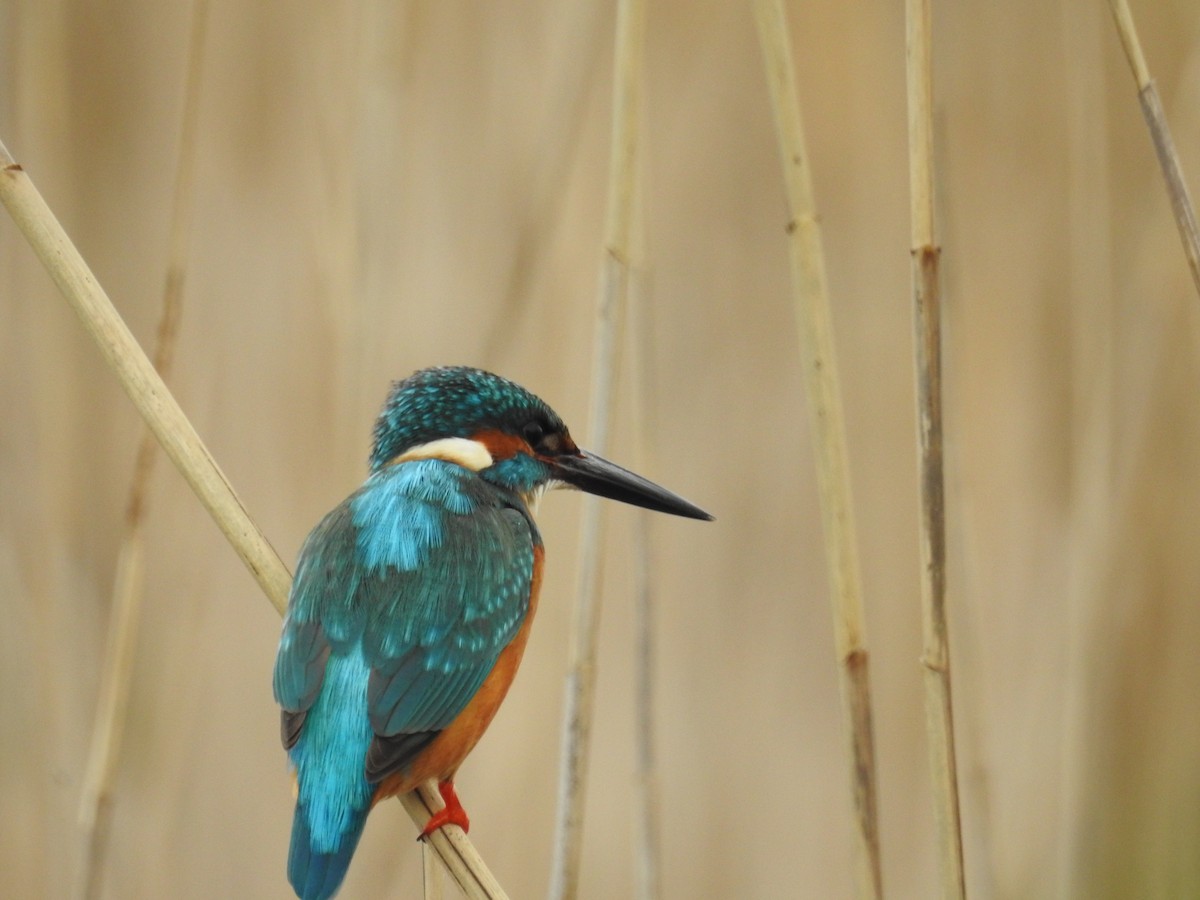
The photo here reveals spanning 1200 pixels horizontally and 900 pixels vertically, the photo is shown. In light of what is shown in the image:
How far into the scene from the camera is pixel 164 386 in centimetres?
140

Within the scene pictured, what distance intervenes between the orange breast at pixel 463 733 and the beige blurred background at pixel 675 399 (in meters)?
0.59

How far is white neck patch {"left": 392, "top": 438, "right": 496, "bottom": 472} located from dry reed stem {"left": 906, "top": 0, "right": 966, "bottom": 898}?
2.36 feet

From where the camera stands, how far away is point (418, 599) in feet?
5.15

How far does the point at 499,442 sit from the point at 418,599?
377mm

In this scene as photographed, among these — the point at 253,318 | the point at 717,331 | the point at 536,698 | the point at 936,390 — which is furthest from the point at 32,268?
the point at 936,390

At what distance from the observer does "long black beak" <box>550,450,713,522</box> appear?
1824 millimetres

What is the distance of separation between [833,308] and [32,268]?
169 cm

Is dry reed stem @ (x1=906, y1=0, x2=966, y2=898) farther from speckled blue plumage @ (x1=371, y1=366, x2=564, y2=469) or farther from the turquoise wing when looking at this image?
speckled blue plumage @ (x1=371, y1=366, x2=564, y2=469)

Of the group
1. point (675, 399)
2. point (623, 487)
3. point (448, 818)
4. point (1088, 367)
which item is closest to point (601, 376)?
point (623, 487)

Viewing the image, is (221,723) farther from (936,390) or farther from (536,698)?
(936,390)

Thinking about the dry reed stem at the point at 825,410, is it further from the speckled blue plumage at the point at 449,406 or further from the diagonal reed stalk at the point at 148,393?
the speckled blue plumage at the point at 449,406

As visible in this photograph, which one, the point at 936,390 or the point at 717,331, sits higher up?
the point at 717,331

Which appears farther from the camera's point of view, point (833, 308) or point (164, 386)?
point (833, 308)

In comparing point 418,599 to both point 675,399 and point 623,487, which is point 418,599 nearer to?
point 623,487
